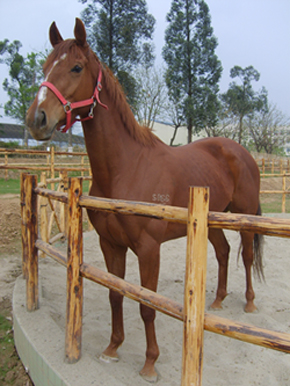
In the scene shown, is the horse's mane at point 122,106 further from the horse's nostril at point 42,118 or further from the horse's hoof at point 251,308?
the horse's hoof at point 251,308

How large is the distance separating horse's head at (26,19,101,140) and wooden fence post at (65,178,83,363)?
400 millimetres

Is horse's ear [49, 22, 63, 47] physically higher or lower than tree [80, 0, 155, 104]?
lower

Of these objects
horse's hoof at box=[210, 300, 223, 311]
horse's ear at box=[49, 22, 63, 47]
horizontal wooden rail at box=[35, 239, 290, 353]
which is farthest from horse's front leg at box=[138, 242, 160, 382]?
horse's ear at box=[49, 22, 63, 47]

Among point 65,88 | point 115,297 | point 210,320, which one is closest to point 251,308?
point 115,297

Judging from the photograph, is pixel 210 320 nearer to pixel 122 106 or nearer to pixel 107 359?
pixel 107 359

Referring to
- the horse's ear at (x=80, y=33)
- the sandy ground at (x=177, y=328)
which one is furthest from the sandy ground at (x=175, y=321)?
the horse's ear at (x=80, y=33)

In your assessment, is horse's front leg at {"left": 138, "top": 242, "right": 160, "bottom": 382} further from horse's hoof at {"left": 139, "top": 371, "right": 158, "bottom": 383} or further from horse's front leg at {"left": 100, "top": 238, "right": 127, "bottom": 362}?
horse's front leg at {"left": 100, "top": 238, "right": 127, "bottom": 362}

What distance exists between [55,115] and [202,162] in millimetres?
1497

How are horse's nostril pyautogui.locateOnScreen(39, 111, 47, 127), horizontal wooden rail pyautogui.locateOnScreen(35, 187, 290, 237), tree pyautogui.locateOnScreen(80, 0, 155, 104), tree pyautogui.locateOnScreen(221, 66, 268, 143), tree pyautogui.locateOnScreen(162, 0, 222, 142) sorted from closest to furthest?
horizontal wooden rail pyautogui.locateOnScreen(35, 187, 290, 237) → horse's nostril pyautogui.locateOnScreen(39, 111, 47, 127) → tree pyautogui.locateOnScreen(80, 0, 155, 104) → tree pyautogui.locateOnScreen(162, 0, 222, 142) → tree pyautogui.locateOnScreen(221, 66, 268, 143)

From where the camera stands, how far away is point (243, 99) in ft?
100

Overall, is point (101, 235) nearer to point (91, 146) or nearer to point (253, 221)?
point (91, 146)

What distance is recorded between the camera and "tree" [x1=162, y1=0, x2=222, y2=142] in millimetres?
20578

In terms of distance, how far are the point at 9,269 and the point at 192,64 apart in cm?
2122

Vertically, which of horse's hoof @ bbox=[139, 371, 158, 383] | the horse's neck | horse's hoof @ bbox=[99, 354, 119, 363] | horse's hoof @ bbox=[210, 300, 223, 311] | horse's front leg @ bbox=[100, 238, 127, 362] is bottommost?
horse's hoof @ bbox=[210, 300, 223, 311]
